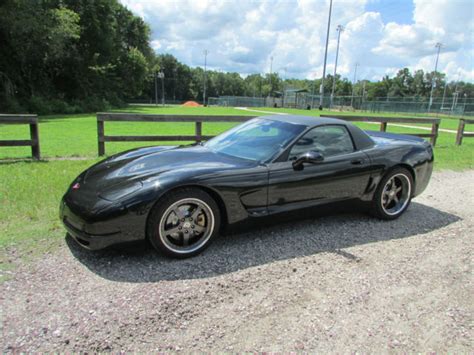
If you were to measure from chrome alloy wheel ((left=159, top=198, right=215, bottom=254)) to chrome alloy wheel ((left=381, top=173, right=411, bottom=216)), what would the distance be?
2.44 m

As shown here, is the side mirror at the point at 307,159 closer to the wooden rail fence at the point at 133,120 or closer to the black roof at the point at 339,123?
the black roof at the point at 339,123

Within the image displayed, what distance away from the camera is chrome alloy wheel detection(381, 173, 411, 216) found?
14.5 feet

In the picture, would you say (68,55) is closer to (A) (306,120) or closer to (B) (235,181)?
(A) (306,120)

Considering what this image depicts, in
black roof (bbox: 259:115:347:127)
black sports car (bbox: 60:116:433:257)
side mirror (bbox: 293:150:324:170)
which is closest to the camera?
black sports car (bbox: 60:116:433:257)

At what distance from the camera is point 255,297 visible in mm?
2648

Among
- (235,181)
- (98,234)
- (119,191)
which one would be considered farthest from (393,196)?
(98,234)

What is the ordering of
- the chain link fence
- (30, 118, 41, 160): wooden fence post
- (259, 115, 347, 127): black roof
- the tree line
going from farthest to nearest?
the chain link fence < the tree line < (30, 118, 41, 160): wooden fence post < (259, 115, 347, 127): black roof

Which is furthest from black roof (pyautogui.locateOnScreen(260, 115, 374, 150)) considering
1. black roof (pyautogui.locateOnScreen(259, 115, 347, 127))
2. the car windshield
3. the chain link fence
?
the chain link fence

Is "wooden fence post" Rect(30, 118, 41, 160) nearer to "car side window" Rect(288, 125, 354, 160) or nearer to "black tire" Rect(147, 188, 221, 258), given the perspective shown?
"black tire" Rect(147, 188, 221, 258)

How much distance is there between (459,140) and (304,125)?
10408 mm

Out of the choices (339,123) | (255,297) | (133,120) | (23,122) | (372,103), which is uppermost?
(372,103)

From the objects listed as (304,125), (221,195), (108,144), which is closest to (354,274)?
(221,195)

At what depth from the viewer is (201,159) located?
3.52m

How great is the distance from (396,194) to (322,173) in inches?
56.7
